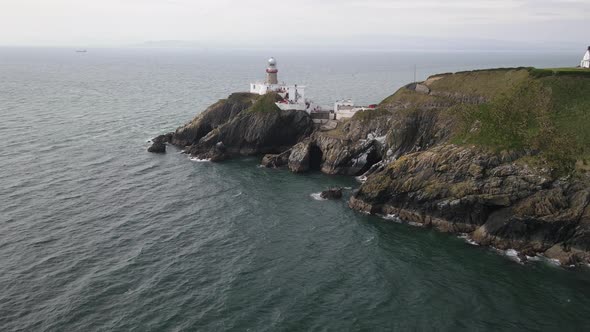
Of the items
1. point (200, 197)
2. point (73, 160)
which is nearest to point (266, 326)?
point (200, 197)

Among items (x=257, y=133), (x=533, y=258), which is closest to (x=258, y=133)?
(x=257, y=133)

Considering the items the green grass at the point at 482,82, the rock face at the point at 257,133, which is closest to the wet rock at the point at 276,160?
the rock face at the point at 257,133

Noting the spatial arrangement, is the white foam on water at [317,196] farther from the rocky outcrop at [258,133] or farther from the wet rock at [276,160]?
the rocky outcrop at [258,133]

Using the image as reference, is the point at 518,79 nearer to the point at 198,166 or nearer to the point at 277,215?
the point at 277,215

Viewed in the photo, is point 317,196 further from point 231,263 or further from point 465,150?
point 231,263

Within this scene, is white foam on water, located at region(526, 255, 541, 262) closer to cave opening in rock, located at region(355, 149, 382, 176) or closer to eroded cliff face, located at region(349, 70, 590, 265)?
eroded cliff face, located at region(349, 70, 590, 265)

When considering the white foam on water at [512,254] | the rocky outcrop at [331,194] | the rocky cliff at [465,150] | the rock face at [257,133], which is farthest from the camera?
the rock face at [257,133]

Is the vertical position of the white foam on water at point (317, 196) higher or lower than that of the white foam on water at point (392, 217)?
higher
